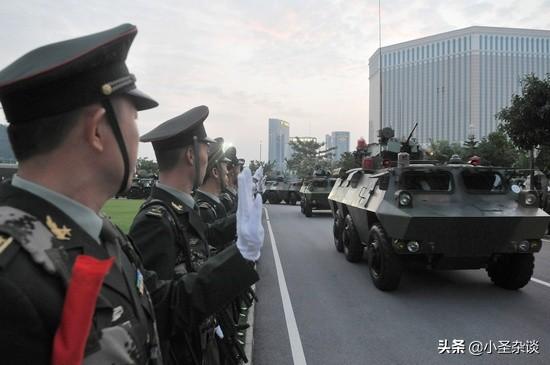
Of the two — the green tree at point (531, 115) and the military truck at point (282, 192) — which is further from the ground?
the green tree at point (531, 115)

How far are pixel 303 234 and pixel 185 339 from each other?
10899 mm

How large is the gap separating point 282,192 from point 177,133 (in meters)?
25.2

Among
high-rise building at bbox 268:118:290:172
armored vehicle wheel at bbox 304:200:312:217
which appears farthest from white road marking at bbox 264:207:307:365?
high-rise building at bbox 268:118:290:172

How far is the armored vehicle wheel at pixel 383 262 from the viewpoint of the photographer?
5895mm

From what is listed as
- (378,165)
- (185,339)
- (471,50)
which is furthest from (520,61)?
(185,339)

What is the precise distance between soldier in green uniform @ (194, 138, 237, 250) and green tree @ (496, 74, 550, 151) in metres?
11.7

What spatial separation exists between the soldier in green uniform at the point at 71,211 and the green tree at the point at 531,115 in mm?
14314

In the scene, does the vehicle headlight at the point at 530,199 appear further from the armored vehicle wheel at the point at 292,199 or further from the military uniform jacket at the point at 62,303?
the armored vehicle wheel at the point at 292,199

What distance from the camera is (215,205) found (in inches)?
184

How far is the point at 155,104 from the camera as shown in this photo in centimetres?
156

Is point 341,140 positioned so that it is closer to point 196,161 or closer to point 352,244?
point 352,244

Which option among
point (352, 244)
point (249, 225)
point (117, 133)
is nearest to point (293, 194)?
point (352, 244)

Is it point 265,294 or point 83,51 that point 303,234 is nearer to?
point 265,294

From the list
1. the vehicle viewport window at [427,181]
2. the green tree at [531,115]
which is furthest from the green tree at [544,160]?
the vehicle viewport window at [427,181]
